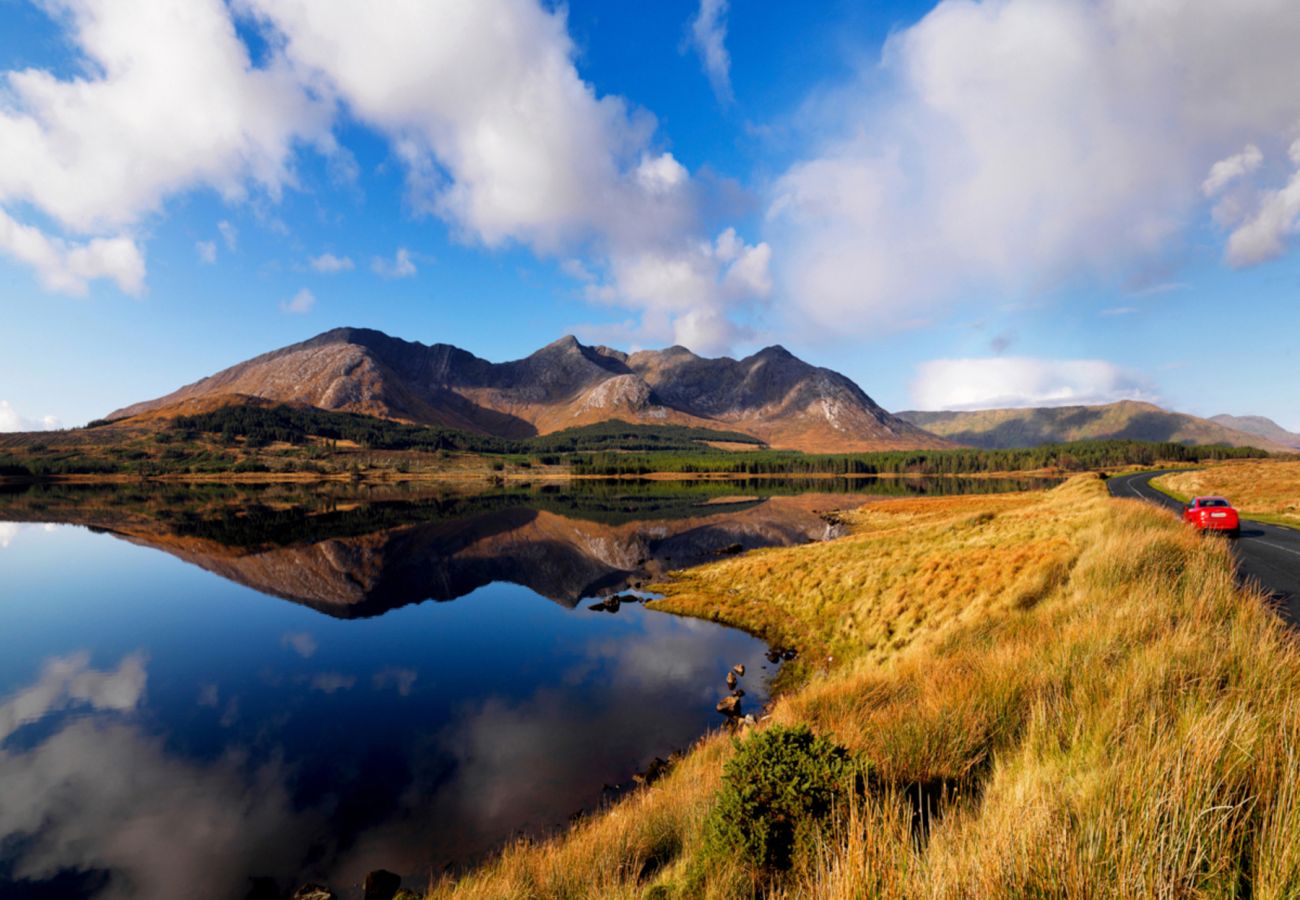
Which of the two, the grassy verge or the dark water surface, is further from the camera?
the dark water surface

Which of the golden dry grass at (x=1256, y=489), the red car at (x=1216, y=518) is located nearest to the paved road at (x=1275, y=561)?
the red car at (x=1216, y=518)

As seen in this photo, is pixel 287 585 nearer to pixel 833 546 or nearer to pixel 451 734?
pixel 451 734

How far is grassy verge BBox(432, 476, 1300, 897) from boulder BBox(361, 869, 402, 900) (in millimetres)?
1852

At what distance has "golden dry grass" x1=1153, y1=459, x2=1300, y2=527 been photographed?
1591 inches

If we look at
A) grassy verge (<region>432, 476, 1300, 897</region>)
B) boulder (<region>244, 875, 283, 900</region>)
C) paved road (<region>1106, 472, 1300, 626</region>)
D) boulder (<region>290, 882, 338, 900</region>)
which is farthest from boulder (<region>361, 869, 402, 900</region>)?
paved road (<region>1106, 472, 1300, 626</region>)

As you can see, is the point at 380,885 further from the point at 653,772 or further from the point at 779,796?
the point at 779,796

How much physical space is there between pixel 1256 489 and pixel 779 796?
71.2 metres

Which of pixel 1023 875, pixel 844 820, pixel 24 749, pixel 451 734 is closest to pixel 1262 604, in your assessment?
pixel 844 820

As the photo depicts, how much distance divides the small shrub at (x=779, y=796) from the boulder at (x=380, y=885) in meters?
9.64

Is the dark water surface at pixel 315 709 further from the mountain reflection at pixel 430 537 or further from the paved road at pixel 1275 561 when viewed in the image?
the paved road at pixel 1275 561

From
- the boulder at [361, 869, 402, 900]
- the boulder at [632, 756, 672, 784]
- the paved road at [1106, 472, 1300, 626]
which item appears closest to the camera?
the boulder at [361, 869, 402, 900]

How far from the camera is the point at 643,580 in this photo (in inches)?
1876

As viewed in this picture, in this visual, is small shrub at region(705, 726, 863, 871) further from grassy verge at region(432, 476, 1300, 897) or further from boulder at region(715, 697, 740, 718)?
boulder at region(715, 697, 740, 718)

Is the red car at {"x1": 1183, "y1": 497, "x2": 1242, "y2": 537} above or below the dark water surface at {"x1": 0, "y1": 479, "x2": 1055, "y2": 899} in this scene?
above
